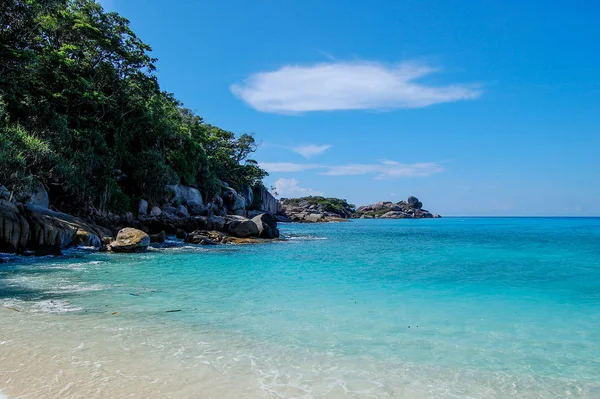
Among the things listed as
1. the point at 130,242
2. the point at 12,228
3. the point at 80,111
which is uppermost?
the point at 80,111

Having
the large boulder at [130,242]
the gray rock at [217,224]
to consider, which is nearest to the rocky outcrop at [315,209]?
the gray rock at [217,224]

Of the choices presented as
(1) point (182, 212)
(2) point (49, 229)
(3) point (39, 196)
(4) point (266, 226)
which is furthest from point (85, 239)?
(1) point (182, 212)

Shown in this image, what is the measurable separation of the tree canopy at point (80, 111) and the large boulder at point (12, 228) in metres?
1.53

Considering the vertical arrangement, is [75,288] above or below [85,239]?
below

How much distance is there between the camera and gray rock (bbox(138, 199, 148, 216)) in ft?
123

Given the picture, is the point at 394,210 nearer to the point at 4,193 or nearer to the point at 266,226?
the point at 266,226

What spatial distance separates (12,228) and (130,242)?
577cm

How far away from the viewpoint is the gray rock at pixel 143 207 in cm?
3735

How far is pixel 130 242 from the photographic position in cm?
2325

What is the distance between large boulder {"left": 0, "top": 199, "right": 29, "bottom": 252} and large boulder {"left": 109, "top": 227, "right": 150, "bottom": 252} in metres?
4.36

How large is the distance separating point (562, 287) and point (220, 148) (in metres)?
56.7

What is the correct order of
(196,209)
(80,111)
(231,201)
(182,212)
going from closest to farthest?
(80,111) → (182,212) → (196,209) → (231,201)

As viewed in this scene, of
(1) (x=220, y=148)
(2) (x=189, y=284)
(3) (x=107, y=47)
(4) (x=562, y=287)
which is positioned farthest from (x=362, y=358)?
(1) (x=220, y=148)

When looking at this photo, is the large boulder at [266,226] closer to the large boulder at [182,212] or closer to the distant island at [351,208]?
the large boulder at [182,212]
